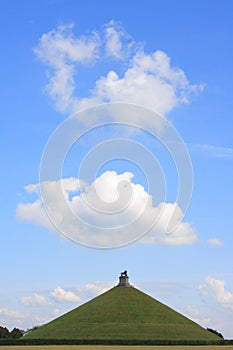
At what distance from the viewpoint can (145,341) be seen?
103250mm

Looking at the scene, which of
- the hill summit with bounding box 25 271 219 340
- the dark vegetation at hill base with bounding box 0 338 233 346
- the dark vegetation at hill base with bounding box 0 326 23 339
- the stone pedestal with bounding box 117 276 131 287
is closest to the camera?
the dark vegetation at hill base with bounding box 0 338 233 346

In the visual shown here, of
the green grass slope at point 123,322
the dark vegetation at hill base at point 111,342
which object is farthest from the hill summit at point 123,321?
the dark vegetation at hill base at point 111,342

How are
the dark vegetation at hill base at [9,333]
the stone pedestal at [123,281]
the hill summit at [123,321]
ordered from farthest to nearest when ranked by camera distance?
1. the dark vegetation at hill base at [9,333]
2. the stone pedestal at [123,281]
3. the hill summit at [123,321]

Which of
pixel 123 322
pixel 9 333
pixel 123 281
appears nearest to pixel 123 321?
pixel 123 322

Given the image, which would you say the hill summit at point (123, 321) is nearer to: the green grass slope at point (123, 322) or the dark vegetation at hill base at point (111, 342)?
the green grass slope at point (123, 322)

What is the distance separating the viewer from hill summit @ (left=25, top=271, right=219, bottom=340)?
114 metres

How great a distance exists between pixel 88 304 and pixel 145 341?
3634 cm

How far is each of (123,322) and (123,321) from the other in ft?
2.06

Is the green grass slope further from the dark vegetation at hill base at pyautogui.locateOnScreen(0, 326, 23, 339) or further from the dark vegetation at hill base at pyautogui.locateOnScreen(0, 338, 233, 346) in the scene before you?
the dark vegetation at hill base at pyautogui.locateOnScreen(0, 326, 23, 339)

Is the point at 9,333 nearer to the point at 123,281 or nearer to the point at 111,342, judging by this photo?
the point at 123,281

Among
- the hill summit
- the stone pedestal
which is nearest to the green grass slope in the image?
the hill summit

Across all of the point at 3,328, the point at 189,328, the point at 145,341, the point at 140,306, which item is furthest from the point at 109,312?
the point at 3,328

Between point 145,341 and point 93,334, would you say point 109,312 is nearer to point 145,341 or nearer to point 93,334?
point 93,334

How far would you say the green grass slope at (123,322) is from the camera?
375ft
